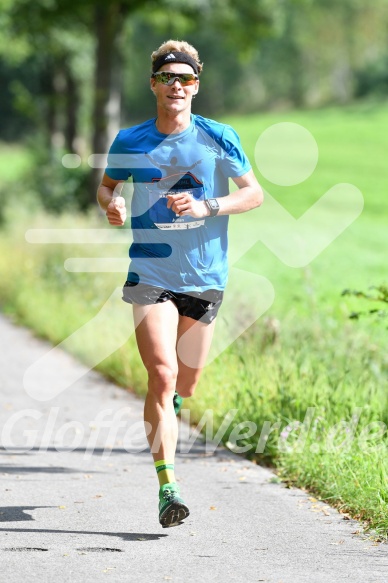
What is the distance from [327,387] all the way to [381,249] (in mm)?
16963

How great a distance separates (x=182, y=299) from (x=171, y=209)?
465 mm

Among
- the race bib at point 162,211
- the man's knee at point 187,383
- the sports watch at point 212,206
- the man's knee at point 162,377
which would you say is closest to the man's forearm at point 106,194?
the race bib at point 162,211

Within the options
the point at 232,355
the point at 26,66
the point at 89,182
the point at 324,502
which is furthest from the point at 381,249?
the point at 26,66

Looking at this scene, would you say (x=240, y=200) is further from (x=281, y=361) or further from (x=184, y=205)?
(x=281, y=361)

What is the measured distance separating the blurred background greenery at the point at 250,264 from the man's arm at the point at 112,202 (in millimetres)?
1814

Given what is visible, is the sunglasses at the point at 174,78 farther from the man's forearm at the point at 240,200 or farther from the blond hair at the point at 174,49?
the man's forearm at the point at 240,200

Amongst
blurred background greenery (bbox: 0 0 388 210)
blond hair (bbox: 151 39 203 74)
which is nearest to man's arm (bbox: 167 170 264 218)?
blond hair (bbox: 151 39 203 74)

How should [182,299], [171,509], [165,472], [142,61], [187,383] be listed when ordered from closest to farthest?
[171,509] → [165,472] → [182,299] → [187,383] → [142,61]

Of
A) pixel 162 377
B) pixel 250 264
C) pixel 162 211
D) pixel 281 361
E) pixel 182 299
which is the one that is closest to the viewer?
pixel 162 377

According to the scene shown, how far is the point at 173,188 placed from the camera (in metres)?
5.99

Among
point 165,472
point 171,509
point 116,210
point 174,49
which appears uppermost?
point 174,49

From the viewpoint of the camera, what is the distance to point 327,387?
7887 millimetres

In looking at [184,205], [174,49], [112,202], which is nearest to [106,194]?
[112,202]

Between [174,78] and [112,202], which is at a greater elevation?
[174,78]
